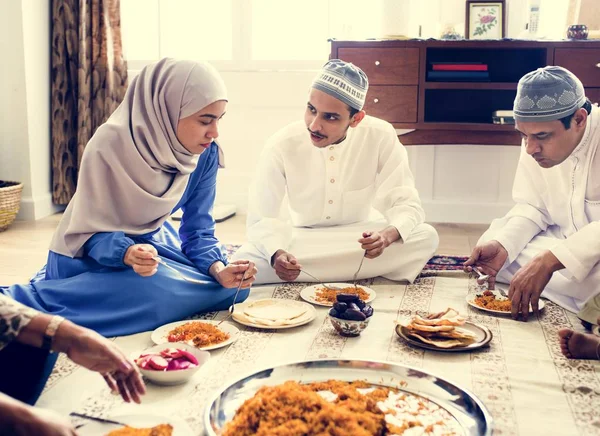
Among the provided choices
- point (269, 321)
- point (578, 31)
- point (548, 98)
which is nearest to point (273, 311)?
point (269, 321)

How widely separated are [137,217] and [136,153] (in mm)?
229

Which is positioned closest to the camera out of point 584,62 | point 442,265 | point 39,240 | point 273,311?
point 273,311

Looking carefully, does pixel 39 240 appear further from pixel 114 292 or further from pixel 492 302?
pixel 492 302

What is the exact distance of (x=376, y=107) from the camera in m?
4.29

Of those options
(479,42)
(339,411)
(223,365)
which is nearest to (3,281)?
(223,365)

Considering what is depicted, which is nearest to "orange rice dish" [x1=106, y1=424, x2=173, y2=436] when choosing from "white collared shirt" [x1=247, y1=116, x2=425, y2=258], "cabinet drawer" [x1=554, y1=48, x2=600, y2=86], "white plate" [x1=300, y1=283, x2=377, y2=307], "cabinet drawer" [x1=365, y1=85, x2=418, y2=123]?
"white plate" [x1=300, y1=283, x2=377, y2=307]

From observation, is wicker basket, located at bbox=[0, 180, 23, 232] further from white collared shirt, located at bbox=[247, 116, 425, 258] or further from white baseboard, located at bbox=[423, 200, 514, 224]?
white baseboard, located at bbox=[423, 200, 514, 224]

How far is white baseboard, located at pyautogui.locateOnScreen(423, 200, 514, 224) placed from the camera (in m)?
4.85

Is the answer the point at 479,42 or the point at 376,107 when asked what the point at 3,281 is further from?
the point at 479,42

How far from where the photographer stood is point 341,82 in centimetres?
293

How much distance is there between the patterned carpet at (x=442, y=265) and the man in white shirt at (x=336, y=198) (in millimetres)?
113

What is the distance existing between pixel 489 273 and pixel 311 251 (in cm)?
72

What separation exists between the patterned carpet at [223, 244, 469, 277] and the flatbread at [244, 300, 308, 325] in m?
0.84

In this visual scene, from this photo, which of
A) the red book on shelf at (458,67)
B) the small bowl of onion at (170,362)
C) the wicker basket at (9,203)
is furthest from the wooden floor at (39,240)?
the small bowl of onion at (170,362)
